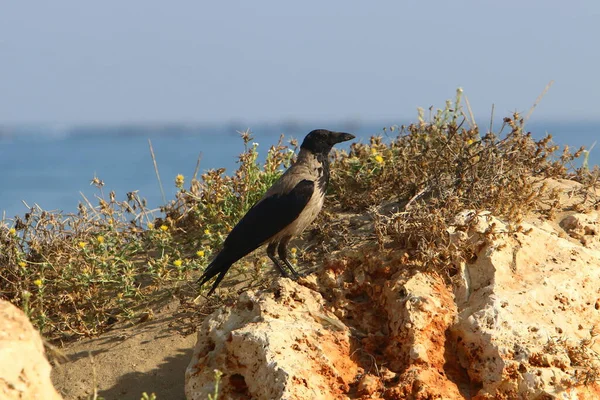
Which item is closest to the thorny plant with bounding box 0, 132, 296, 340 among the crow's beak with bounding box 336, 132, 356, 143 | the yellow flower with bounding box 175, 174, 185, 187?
the yellow flower with bounding box 175, 174, 185, 187

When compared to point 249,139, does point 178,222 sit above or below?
below

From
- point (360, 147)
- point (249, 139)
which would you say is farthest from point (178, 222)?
point (360, 147)

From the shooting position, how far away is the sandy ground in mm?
5465

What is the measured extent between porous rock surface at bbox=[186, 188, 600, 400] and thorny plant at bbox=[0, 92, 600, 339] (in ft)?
1.64

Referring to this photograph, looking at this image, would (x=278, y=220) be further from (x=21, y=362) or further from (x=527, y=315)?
(x=21, y=362)

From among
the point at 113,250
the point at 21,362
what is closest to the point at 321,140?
the point at 113,250

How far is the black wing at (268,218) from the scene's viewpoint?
6.08 m

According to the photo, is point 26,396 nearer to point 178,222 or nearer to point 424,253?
point 424,253

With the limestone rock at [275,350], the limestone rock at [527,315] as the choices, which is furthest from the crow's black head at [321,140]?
the limestone rock at [275,350]

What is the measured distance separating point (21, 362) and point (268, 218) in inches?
127

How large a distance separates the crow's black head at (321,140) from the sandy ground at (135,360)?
68.1 inches

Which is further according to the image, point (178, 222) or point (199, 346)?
point (178, 222)

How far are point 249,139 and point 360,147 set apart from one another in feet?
4.13

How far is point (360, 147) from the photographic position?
8102 mm
